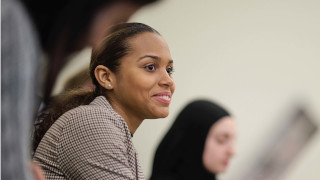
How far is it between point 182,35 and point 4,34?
9.51 ft

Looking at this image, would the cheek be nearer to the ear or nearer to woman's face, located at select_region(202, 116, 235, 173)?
woman's face, located at select_region(202, 116, 235, 173)

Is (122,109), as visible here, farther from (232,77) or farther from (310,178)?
(310,178)

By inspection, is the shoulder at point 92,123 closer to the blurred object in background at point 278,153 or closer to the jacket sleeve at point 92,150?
the jacket sleeve at point 92,150

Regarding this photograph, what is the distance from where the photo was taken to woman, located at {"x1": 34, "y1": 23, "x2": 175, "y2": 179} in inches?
36.6

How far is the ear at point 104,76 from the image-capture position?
1.07 m

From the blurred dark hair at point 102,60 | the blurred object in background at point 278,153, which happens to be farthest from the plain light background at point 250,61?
the blurred dark hair at point 102,60

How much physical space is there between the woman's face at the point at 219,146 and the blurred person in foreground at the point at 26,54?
5.60ft

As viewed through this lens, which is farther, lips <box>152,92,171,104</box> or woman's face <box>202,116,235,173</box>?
woman's face <box>202,116,235,173</box>

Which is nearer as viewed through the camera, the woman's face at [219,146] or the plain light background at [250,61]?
the woman's face at [219,146]

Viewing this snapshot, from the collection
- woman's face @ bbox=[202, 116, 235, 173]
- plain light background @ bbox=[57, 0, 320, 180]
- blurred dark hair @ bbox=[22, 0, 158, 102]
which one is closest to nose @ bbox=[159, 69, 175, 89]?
blurred dark hair @ bbox=[22, 0, 158, 102]

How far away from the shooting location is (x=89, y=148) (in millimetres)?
929

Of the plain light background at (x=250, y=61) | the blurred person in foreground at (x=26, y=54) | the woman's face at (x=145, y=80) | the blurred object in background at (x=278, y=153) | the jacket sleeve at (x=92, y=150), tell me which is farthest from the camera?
the plain light background at (x=250, y=61)

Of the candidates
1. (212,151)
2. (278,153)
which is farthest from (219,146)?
(278,153)

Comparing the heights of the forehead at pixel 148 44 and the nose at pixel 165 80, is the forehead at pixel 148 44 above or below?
above
